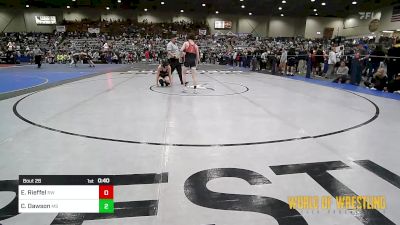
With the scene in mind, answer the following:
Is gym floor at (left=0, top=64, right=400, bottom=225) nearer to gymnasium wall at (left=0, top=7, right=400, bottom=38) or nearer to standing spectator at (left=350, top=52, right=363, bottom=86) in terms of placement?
standing spectator at (left=350, top=52, right=363, bottom=86)

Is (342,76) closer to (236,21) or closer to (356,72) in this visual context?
(356,72)

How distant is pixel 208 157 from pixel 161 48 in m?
28.5

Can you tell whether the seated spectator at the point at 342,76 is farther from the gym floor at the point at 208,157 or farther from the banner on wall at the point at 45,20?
the banner on wall at the point at 45,20

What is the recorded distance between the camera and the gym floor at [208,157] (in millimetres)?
1868

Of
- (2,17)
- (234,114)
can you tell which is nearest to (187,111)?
(234,114)

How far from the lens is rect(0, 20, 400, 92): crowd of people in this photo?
12984mm

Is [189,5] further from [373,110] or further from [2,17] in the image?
[373,110]

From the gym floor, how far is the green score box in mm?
48

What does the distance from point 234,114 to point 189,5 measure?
3143cm

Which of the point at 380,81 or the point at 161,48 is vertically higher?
the point at 161,48

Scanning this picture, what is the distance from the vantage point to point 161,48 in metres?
29.9

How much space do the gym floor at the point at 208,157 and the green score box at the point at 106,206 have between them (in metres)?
0.05

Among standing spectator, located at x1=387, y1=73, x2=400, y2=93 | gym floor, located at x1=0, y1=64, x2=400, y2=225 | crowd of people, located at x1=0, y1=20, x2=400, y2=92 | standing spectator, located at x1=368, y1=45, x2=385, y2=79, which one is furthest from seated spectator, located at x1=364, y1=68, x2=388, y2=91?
gym floor, located at x1=0, y1=64, x2=400, y2=225

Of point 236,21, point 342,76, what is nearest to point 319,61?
point 342,76
